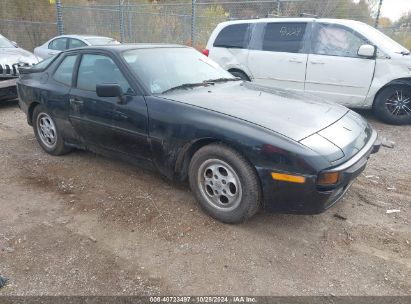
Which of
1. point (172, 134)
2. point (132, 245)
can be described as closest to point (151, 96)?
point (172, 134)

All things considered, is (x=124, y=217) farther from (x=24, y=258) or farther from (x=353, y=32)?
(x=353, y=32)

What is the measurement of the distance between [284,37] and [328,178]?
4914mm

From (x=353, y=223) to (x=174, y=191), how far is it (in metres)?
1.75

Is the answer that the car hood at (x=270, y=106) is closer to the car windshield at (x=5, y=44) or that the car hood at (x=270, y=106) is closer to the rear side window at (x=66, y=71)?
the rear side window at (x=66, y=71)

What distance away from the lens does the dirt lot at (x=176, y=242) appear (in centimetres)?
250

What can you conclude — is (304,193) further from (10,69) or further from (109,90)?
(10,69)

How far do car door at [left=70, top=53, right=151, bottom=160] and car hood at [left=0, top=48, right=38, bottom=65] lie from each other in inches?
161

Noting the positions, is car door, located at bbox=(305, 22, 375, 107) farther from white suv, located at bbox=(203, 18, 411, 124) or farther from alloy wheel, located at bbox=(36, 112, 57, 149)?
alloy wheel, located at bbox=(36, 112, 57, 149)

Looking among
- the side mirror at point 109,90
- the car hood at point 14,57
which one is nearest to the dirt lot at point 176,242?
the side mirror at point 109,90

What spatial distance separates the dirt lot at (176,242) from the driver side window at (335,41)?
9.89 feet

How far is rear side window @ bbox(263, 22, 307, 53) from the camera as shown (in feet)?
22.2

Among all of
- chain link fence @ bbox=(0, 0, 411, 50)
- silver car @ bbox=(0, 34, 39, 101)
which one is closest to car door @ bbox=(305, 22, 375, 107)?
silver car @ bbox=(0, 34, 39, 101)

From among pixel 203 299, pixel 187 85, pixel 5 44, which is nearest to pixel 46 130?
pixel 187 85

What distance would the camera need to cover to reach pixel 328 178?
265 centimetres
